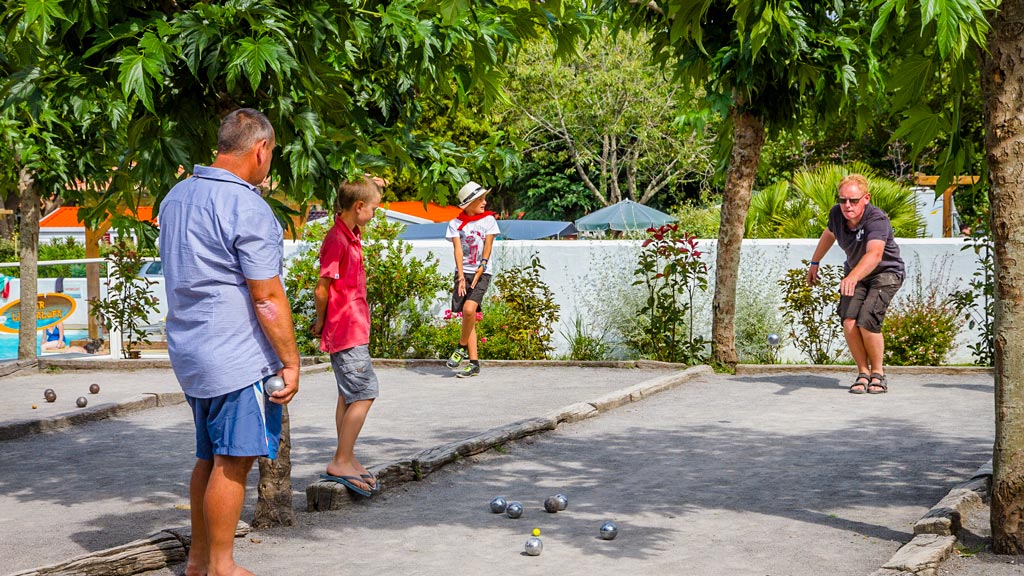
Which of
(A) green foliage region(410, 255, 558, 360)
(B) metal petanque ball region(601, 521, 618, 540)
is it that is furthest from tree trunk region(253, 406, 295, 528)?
(A) green foliage region(410, 255, 558, 360)

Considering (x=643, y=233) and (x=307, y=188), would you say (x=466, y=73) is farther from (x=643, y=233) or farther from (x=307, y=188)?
(x=643, y=233)

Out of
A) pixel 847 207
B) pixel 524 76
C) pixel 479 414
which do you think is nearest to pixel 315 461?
pixel 479 414

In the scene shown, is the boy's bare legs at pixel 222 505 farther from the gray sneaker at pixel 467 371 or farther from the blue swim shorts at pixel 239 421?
the gray sneaker at pixel 467 371

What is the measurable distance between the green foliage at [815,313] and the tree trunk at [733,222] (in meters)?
1.04

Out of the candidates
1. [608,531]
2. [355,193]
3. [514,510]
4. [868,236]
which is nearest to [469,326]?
[868,236]

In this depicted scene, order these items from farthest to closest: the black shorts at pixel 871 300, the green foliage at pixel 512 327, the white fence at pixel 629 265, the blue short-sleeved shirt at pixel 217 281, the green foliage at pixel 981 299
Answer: the green foliage at pixel 512 327 → the white fence at pixel 629 265 → the green foliage at pixel 981 299 → the black shorts at pixel 871 300 → the blue short-sleeved shirt at pixel 217 281

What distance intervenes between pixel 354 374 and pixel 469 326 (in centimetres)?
628

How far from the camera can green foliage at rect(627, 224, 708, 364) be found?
13562 mm

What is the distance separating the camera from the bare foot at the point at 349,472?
6.44 m

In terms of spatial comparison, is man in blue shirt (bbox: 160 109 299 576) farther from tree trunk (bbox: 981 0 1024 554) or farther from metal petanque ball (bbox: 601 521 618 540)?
tree trunk (bbox: 981 0 1024 554)

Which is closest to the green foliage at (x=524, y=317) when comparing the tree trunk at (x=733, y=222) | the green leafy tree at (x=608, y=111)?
the tree trunk at (x=733, y=222)

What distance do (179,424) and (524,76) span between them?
26.9m

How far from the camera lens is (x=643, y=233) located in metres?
16.2

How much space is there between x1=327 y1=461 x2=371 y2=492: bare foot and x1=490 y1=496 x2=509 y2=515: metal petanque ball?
775 millimetres
